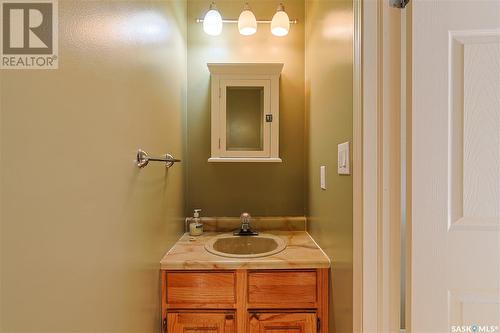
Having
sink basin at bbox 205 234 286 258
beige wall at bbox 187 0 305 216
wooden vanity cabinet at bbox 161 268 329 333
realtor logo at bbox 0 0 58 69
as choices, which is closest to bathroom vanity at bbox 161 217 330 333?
wooden vanity cabinet at bbox 161 268 329 333

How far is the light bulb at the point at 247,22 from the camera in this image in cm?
147

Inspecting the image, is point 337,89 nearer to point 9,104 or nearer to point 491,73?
point 491,73

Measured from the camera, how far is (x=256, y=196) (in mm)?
1618

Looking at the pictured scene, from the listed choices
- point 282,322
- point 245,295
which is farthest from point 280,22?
point 282,322

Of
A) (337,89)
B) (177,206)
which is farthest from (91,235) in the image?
(337,89)

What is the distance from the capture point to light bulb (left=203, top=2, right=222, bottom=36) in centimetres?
147

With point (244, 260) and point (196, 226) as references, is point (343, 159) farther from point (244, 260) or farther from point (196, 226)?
point (196, 226)

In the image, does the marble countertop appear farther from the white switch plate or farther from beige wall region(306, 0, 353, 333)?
the white switch plate

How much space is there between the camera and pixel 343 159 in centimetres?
88

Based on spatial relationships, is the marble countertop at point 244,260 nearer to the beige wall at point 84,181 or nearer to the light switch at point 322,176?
the beige wall at point 84,181

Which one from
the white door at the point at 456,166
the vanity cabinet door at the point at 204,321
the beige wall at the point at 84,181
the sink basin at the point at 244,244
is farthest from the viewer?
the sink basin at the point at 244,244

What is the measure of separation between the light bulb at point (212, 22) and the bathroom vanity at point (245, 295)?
129 cm

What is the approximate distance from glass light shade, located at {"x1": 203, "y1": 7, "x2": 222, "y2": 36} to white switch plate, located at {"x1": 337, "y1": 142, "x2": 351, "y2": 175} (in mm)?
1077

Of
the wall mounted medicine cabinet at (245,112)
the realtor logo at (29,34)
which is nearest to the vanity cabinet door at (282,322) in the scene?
the wall mounted medicine cabinet at (245,112)
